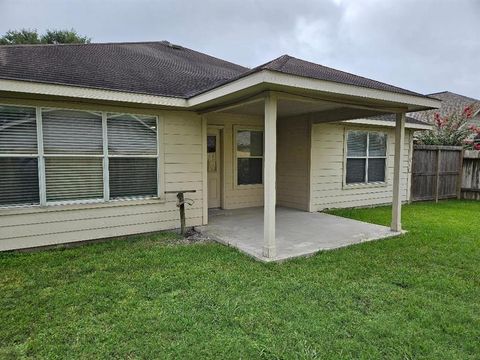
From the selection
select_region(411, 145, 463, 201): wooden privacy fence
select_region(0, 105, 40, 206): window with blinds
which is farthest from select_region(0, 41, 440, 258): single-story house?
select_region(411, 145, 463, 201): wooden privacy fence

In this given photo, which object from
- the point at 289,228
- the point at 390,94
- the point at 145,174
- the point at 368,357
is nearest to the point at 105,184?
the point at 145,174

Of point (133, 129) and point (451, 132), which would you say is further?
point (451, 132)

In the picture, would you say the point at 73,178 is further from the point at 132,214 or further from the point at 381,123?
the point at 381,123

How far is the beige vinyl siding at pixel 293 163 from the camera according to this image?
25.5ft

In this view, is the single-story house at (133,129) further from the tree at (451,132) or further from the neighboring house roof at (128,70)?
the tree at (451,132)

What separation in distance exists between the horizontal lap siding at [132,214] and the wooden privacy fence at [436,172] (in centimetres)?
756

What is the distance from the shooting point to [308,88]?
3.98 meters

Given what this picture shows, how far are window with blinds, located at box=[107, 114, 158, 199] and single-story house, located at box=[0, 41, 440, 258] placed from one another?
17 millimetres

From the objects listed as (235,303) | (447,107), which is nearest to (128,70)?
(235,303)

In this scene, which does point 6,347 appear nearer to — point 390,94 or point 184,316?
point 184,316

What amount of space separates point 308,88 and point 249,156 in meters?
4.07

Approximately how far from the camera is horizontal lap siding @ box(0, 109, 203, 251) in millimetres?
4539

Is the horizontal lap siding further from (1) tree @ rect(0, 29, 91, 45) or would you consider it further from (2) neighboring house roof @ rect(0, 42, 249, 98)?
(1) tree @ rect(0, 29, 91, 45)

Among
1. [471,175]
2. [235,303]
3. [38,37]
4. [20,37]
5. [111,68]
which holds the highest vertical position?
[38,37]
